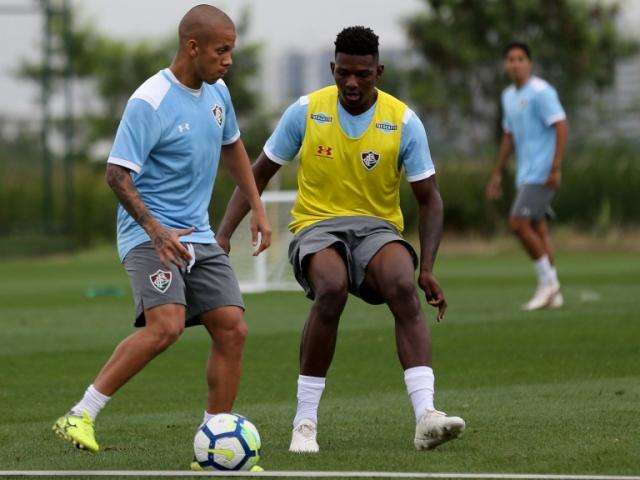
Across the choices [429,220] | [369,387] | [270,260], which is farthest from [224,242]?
[270,260]

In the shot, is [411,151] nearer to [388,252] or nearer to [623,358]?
[388,252]

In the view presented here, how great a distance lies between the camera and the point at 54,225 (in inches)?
1138

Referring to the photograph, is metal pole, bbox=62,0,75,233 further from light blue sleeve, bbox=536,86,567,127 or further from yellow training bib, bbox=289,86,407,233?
yellow training bib, bbox=289,86,407,233

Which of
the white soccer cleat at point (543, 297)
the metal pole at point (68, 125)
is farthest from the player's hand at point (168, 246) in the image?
the metal pole at point (68, 125)

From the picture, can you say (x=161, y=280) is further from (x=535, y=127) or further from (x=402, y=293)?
(x=535, y=127)

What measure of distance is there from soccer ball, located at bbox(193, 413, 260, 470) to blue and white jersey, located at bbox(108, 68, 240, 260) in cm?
92

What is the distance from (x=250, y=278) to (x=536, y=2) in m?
15.8

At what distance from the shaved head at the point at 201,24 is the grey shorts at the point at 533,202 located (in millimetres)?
8002

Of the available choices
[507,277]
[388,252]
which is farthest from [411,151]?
[507,277]

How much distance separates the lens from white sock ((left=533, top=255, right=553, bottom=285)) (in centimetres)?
1437

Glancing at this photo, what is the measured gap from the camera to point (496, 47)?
106ft

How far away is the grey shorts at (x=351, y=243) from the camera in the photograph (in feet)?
23.2

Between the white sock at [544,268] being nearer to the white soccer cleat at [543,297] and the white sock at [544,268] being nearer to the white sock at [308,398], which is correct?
the white soccer cleat at [543,297]

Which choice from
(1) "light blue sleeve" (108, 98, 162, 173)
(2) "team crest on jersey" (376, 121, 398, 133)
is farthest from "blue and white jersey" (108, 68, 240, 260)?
(2) "team crest on jersey" (376, 121, 398, 133)
